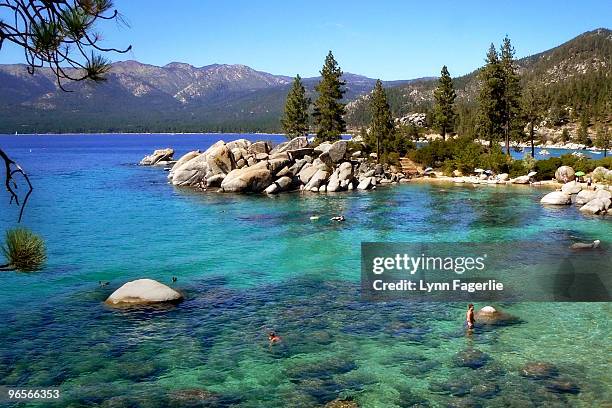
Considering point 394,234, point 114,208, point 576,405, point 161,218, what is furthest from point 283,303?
point 114,208

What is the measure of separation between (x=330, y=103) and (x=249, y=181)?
2985cm

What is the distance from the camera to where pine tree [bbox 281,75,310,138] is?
9862cm

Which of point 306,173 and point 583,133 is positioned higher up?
point 583,133

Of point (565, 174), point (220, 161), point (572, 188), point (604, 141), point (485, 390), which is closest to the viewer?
point (485, 390)

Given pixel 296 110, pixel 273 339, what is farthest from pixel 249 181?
pixel 273 339

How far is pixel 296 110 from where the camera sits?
98.9 metres

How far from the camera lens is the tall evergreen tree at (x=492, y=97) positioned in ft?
264

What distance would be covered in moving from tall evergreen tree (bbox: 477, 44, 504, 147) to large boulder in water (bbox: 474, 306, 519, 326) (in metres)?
63.8

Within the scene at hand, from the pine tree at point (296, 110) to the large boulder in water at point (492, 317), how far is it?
78.7m

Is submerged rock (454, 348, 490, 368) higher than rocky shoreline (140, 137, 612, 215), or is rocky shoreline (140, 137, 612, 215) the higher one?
rocky shoreline (140, 137, 612, 215)

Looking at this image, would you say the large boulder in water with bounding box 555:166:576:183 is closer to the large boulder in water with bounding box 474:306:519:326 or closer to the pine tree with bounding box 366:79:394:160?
the pine tree with bounding box 366:79:394:160

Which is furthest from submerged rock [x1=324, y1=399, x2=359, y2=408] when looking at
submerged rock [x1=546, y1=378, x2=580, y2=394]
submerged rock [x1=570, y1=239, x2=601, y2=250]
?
submerged rock [x1=570, y1=239, x2=601, y2=250]

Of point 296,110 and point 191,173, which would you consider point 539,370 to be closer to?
point 191,173

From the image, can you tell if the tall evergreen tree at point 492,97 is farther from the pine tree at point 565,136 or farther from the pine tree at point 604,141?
the pine tree at point 565,136
